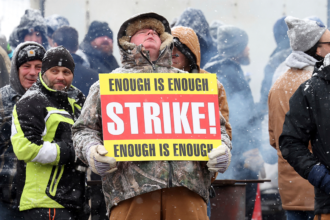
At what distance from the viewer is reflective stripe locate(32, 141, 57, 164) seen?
3166mm

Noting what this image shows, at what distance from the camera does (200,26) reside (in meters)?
5.76

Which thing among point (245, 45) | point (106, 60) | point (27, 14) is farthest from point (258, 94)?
point (27, 14)

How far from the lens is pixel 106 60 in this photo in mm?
5969

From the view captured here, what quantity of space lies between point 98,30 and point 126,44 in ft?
11.5

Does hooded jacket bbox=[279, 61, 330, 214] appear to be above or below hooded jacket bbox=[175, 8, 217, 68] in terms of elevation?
below

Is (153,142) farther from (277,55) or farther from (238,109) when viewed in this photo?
(277,55)

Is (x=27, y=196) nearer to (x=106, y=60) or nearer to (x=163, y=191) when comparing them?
(x=163, y=191)

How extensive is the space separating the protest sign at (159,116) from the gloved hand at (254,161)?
3.27 m

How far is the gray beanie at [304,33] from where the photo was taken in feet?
12.1

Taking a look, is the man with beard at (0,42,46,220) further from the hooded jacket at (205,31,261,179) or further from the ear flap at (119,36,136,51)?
the hooded jacket at (205,31,261,179)

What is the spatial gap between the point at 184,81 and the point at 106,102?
432 millimetres

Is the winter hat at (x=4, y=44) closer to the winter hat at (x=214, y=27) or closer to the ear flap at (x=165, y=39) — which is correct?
the winter hat at (x=214, y=27)

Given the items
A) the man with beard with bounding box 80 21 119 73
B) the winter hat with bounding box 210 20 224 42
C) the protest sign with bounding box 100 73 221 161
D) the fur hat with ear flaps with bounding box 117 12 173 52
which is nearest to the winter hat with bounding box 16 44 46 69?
the fur hat with ear flaps with bounding box 117 12 173 52

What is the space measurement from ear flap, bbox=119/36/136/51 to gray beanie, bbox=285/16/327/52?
1.72 meters
